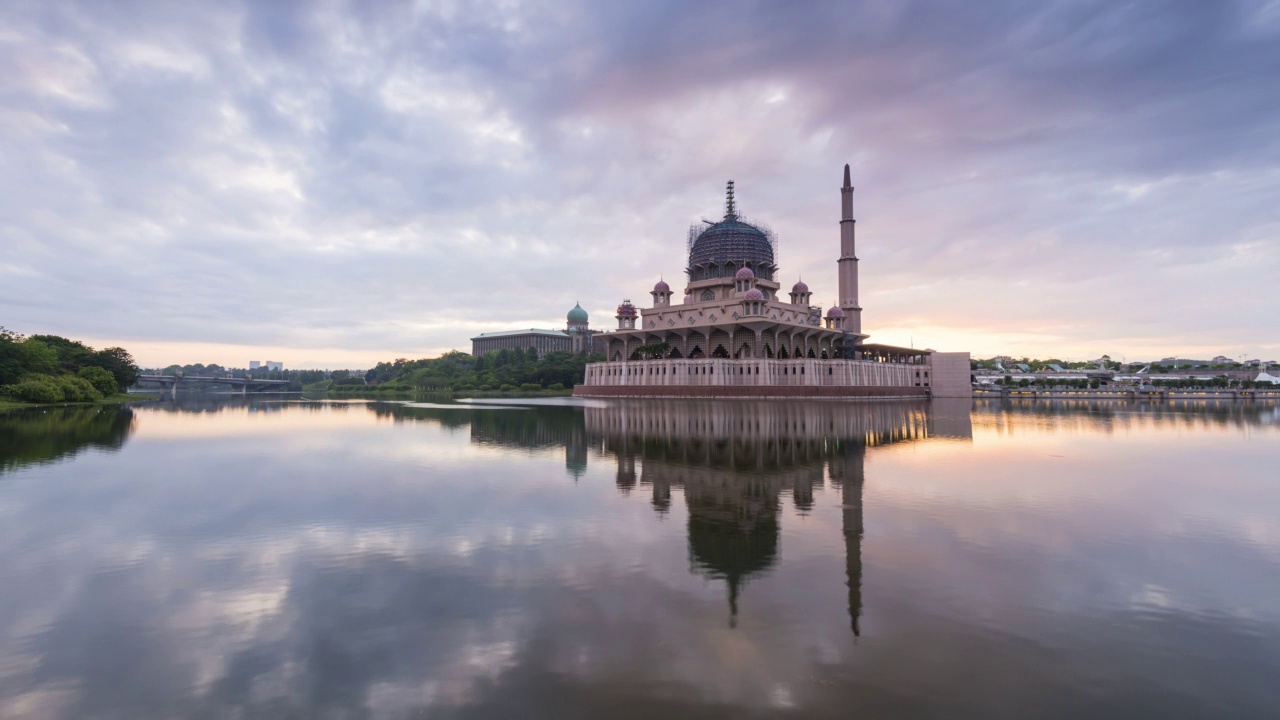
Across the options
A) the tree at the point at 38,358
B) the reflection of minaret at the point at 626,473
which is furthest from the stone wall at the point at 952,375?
the tree at the point at 38,358

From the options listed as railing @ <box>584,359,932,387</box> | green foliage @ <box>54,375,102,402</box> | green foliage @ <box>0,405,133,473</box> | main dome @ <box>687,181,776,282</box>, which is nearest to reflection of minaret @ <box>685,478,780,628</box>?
green foliage @ <box>0,405,133,473</box>

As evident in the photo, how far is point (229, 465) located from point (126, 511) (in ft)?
26.1

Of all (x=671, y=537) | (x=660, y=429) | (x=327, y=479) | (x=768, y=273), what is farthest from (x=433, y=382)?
(x=671, y=537)

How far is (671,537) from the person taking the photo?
1159 centimetres

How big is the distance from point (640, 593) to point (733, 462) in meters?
12.9

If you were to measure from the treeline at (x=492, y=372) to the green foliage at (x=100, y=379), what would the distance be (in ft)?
193

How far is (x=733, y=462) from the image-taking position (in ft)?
69.2

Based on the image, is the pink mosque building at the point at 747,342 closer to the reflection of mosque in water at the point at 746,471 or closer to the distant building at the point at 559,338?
the reflection of mosque in water at the point at 746,471

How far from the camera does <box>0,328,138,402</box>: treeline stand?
193ft

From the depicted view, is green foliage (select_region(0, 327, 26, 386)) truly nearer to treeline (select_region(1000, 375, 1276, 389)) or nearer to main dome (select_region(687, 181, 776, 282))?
main dome (select_region(687, 181, 776, 282))

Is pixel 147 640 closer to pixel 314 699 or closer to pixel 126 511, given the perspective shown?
pixel 314 699

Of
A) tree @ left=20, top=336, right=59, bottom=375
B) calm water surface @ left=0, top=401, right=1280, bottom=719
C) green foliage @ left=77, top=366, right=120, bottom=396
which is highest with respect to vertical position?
tree @ left=20, top=336, right=59, bottom=375

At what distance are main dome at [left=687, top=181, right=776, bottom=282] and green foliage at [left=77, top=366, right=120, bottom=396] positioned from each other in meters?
81.7

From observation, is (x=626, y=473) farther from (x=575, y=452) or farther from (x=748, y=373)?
(x=748, y=373)
